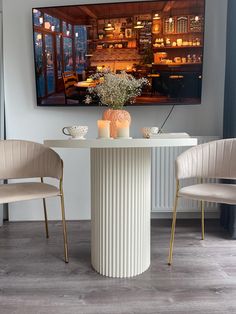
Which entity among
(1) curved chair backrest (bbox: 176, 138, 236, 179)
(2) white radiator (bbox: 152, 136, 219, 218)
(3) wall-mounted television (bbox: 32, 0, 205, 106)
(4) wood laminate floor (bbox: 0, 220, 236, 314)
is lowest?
(4) wood laminate floor (bbox: 0, 220, 236, 314)

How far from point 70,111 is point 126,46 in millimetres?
817

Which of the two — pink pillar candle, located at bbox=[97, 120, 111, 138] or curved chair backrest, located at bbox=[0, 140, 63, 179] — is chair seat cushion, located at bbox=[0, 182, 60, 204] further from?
pink pillar candle, located at bbox=[97, 120, 111, 138]

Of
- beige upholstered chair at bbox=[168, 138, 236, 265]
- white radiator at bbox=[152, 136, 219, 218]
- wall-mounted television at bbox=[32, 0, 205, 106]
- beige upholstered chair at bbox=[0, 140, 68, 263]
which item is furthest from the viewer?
white radiator at bbox=[152, 136, 219, 218]

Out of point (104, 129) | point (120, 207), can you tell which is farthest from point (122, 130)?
point (120, 207)

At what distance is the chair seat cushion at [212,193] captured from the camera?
6.37 ft

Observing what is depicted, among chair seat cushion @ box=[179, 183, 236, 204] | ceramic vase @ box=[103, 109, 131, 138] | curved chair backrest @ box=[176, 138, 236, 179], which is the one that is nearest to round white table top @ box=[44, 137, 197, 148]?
ceramic vase @ box=[103, 109, 131, 138]

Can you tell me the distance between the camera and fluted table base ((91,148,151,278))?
1.80m

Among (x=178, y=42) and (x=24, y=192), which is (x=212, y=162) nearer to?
(x=178, y=42)

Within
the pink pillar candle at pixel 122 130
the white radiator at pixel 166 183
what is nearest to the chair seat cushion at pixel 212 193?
the pink pillar candle at pixel 122 130

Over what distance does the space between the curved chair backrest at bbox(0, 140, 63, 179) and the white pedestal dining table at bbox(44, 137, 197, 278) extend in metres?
0.65

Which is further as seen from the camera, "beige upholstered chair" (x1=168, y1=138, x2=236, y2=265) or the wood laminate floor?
"beige upholstered chair" (x1=168, y1=138, x2=236, y2=265)

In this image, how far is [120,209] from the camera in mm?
1823

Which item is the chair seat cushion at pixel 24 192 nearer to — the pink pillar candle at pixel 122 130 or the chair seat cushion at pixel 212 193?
the pink pillar candle at pixel 122 130

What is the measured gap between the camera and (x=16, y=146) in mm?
2447
